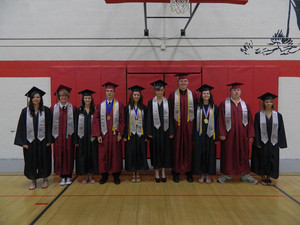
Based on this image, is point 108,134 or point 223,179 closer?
point 108,134

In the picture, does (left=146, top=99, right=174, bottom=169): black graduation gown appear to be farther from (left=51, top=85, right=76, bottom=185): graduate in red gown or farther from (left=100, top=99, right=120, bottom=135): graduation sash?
(left=51, top=85, right=76, bottom=185): graduate in red gown

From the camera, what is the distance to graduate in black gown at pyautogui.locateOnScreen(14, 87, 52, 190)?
3.51m

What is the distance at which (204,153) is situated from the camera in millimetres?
3748

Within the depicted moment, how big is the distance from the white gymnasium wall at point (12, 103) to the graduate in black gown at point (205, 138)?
13.3 ft

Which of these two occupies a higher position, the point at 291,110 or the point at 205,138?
the point at 291,110

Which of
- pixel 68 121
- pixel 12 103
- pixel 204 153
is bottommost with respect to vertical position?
pixel 204 153

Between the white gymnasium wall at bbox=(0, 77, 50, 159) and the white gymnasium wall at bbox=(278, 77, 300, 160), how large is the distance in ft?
20.8

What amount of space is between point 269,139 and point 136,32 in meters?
4.04

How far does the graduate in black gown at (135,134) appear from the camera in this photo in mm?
3768

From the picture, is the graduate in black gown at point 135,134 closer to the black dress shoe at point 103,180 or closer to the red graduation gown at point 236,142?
the black dress shoe at point 103,180

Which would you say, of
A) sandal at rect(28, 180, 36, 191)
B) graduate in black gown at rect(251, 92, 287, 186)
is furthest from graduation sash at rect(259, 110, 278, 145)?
sandal at rect(28, 180, 36, 191)

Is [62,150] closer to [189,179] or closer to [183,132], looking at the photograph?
[183,132]

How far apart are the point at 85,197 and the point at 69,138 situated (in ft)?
3.66

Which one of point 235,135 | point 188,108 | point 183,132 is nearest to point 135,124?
point 183,132
